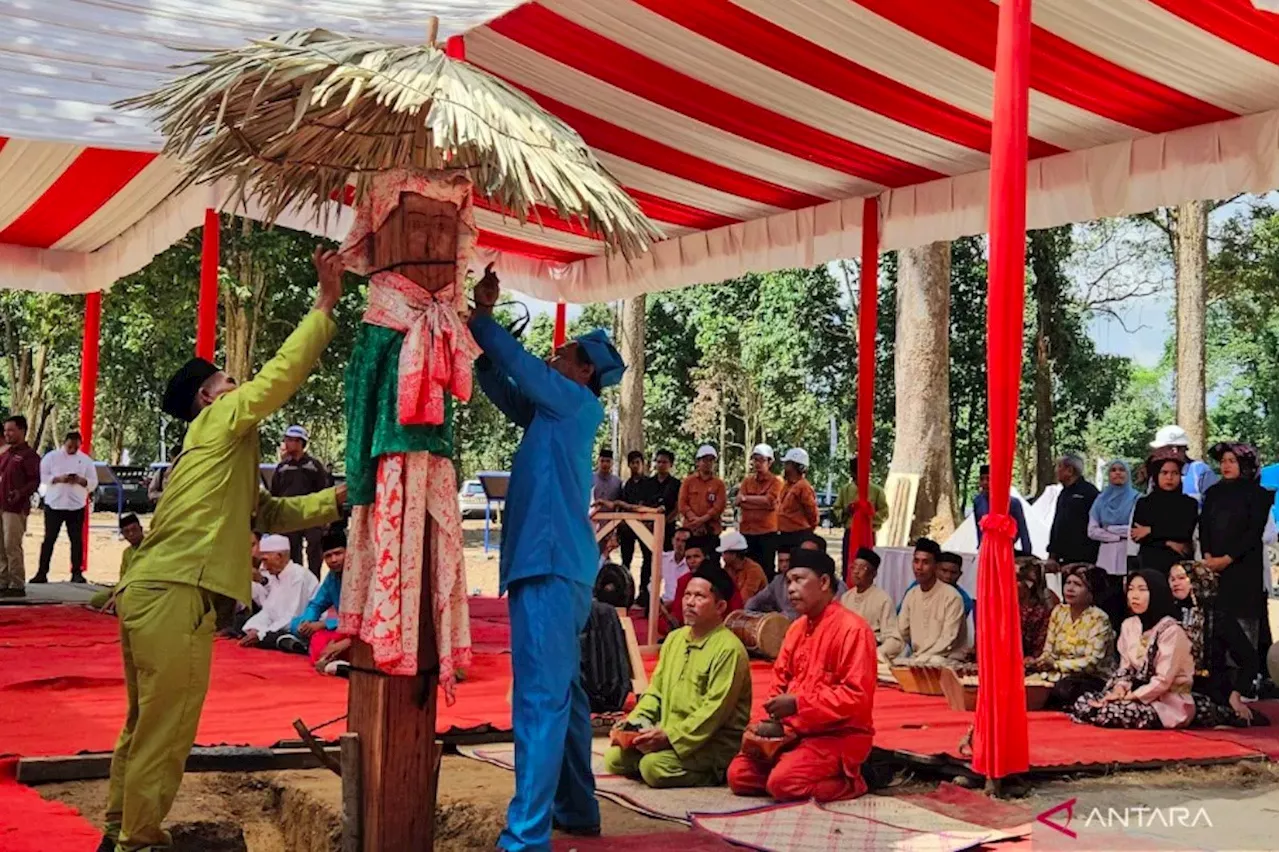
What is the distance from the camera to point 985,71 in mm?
6984

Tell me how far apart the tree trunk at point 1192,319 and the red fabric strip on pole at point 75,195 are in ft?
39.7

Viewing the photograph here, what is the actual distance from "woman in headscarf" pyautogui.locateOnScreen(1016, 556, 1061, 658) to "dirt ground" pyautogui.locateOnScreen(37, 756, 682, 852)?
15.7 ft

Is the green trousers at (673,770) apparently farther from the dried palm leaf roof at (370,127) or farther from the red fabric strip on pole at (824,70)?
the red fabric strip on pole at (824,70)

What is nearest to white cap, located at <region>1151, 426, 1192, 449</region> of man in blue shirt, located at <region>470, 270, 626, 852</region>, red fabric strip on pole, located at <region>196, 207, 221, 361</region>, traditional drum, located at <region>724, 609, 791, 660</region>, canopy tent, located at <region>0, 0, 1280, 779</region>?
canopy tent, located at <region>0, 0, 1280, 779</region>

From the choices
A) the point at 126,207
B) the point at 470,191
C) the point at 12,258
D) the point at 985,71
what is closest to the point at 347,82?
the point at 470,191

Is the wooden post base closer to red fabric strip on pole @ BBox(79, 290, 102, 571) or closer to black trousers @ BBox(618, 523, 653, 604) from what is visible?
black trousers @ BBox(618, 523, 653, 604)

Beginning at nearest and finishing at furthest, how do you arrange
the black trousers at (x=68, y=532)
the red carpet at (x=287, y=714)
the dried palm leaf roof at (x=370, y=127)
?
the dried palm leaf roof at (x=370, y=127), the red carpet at (x=287, y=714), the black trousers at (x=68, y=532)

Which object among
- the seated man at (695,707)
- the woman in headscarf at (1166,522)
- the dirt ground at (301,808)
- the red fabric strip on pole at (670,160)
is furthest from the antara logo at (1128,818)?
the red fabric strip on pole at (670,160)

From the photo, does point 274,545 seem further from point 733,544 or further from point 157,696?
point 157,696

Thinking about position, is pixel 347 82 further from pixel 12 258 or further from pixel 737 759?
pixel 12 258

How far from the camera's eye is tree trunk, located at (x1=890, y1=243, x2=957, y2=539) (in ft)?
46.1

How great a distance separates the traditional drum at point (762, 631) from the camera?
31.6 ft

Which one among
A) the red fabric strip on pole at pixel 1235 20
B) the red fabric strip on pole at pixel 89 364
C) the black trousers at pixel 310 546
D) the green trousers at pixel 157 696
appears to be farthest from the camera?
the red fabric strip on pole at pixel 89 364

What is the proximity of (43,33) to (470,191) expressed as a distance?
321 centimetres
